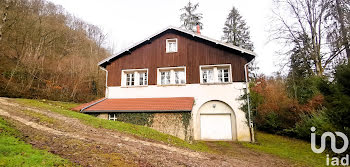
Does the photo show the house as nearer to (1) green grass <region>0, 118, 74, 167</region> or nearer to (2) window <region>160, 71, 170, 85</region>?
(2) window <region>160, 71, 170, 85</region>

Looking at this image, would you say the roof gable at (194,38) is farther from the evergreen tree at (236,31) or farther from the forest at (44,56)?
the evergreen tree at (236,31)

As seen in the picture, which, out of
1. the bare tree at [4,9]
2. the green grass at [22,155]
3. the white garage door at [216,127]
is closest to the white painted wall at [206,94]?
the white garage door at [216,127]

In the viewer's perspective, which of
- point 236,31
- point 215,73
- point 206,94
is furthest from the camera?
point 236,31

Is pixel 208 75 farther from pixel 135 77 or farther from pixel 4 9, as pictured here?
pixel 4 9

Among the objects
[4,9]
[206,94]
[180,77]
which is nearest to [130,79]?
[180,77]

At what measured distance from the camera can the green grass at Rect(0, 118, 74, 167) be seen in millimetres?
3719

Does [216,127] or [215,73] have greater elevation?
[215,73]

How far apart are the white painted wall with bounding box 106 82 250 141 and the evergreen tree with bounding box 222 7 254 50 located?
17.3 meters

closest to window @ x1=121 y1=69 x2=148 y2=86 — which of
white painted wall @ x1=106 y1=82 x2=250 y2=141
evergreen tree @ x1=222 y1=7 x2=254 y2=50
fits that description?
white painted wall @ x1=106 y1=82 x2=250 y2=141

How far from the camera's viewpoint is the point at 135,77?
14.9m

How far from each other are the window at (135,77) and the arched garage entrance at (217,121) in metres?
5.46

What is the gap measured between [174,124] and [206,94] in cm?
350

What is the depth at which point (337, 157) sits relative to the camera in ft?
28.4

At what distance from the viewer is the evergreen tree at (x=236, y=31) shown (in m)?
28.3
